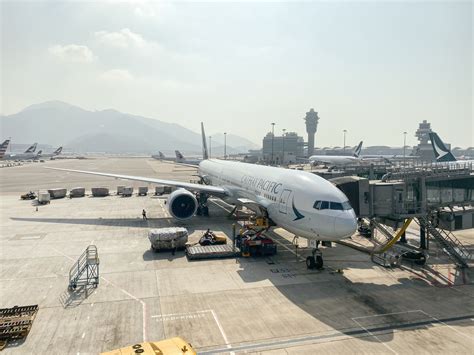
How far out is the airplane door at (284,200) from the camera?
76.1 ft

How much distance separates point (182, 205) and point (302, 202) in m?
15.1

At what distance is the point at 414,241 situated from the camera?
30875 mm

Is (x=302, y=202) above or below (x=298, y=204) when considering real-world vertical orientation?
above

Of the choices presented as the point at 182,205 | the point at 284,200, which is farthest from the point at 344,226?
the point at 182,205

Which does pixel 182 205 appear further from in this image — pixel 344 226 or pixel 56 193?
pixel 56 193

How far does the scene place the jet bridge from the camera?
77.7ft

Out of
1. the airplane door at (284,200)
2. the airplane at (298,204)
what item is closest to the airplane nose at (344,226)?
the airplane at (298,204)

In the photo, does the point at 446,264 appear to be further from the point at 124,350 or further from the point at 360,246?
the point at 124,350

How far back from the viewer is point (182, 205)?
33.5 metres

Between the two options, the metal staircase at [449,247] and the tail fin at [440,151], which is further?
the tail fin at [440,151]

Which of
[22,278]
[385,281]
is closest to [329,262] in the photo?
[385,281]

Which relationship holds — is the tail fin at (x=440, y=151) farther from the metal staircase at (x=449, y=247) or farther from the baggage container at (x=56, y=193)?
the baggage container at (x=56, y=193)

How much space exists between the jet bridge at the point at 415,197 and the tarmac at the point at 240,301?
2.34 m

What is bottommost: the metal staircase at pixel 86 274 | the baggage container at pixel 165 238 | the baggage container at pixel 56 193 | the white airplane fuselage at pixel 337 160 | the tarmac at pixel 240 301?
the tarmac at pixel 240 301
